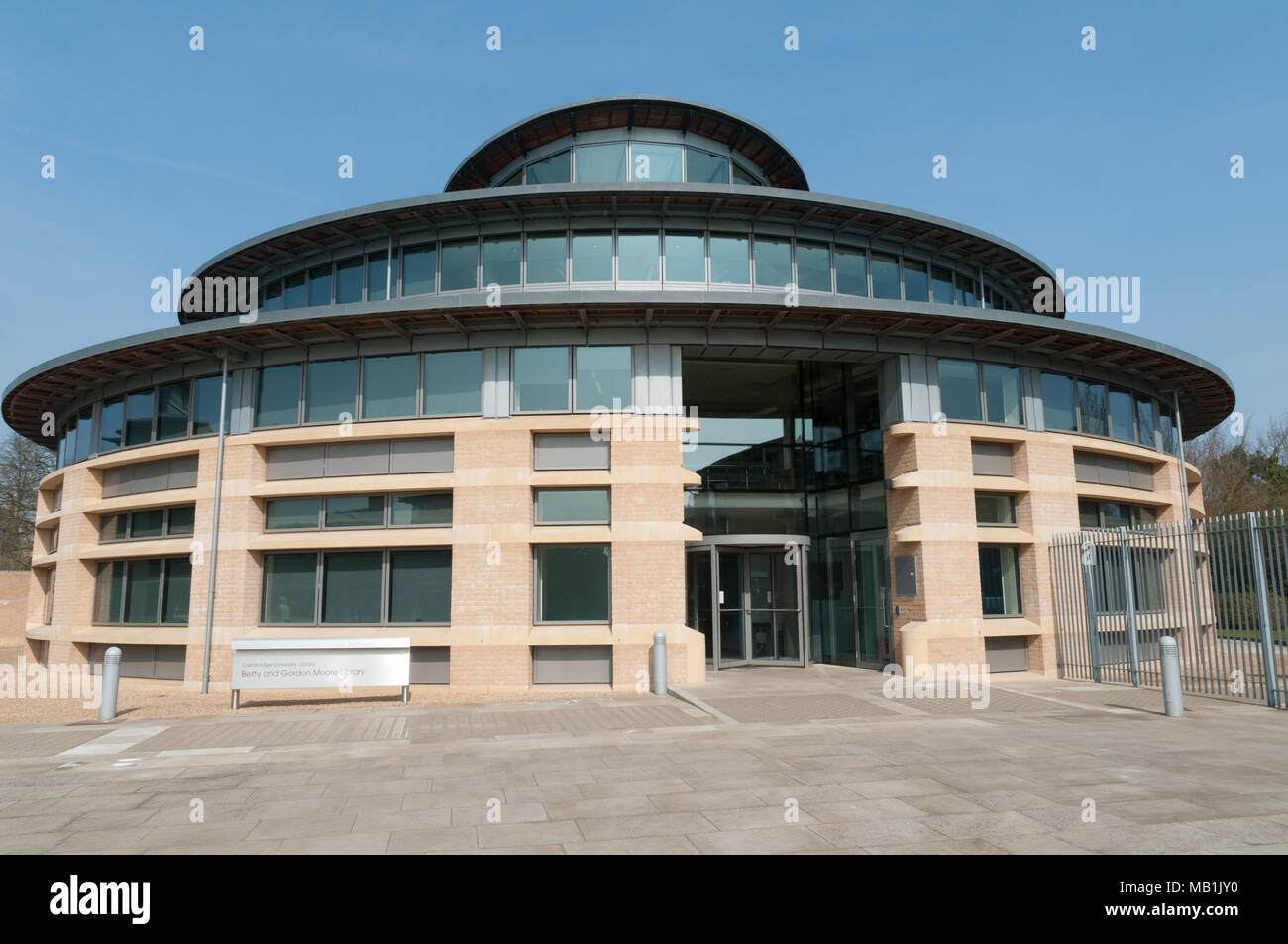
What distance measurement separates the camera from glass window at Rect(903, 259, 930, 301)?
837 inches

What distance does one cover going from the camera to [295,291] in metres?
22.0

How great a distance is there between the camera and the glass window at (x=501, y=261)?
19.7 meters

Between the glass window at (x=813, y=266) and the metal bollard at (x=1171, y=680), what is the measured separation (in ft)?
36.9

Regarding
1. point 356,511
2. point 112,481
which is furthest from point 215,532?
point 112,481

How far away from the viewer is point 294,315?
681 inches

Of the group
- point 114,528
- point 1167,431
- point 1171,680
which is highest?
point 1167,431

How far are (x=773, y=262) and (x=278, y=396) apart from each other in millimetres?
12592

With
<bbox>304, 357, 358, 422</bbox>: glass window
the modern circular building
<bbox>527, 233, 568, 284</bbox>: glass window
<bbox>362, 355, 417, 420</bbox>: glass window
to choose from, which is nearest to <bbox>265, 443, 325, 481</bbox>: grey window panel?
the modern circular building

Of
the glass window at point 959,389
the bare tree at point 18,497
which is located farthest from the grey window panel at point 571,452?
the bare tree at point 18,497

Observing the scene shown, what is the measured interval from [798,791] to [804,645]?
11537mm

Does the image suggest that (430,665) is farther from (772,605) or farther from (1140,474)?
(1140,474)
